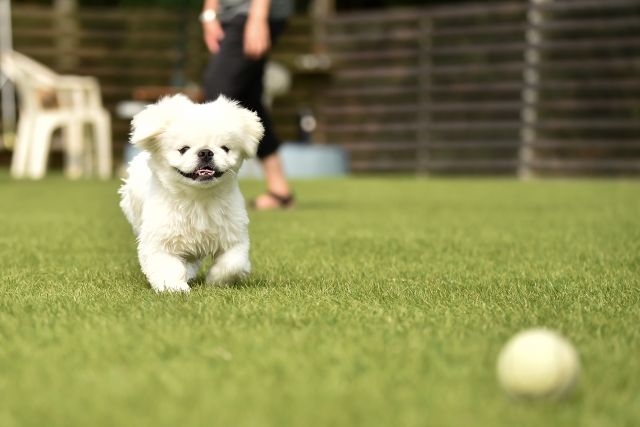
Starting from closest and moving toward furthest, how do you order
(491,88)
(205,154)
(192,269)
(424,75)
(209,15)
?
(205,154) < (192,269) < (209,15) < (491,88) < (424,75)

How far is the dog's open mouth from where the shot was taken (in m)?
2.69

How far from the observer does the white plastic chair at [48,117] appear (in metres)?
10.2

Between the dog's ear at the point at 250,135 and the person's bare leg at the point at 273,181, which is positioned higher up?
the dog's ear at the point at 250,135

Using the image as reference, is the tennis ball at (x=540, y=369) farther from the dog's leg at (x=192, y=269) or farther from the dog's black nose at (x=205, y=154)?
the dog's leg at (x=192, y=269)

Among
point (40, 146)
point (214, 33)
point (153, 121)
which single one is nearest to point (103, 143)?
point (40, 146)

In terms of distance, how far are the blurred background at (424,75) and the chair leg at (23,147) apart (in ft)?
4.16

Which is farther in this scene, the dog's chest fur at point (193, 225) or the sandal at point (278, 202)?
the sandal at point (278, 202)

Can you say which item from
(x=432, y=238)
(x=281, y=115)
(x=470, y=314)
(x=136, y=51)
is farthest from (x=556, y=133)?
(x=470, y=314)

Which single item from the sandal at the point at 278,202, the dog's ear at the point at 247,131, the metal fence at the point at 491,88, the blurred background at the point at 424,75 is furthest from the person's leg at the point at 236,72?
the metal fence at the point at 491,88

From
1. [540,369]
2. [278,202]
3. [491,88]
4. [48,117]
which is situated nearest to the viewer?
[540,369]

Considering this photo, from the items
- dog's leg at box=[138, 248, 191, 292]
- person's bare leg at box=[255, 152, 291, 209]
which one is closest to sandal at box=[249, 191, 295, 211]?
person's bare leg at box=[255, 152, 291, 209]

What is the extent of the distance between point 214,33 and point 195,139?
2.56 metres

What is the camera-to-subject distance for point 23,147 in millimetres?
10539

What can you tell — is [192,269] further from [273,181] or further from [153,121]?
[273,181]
